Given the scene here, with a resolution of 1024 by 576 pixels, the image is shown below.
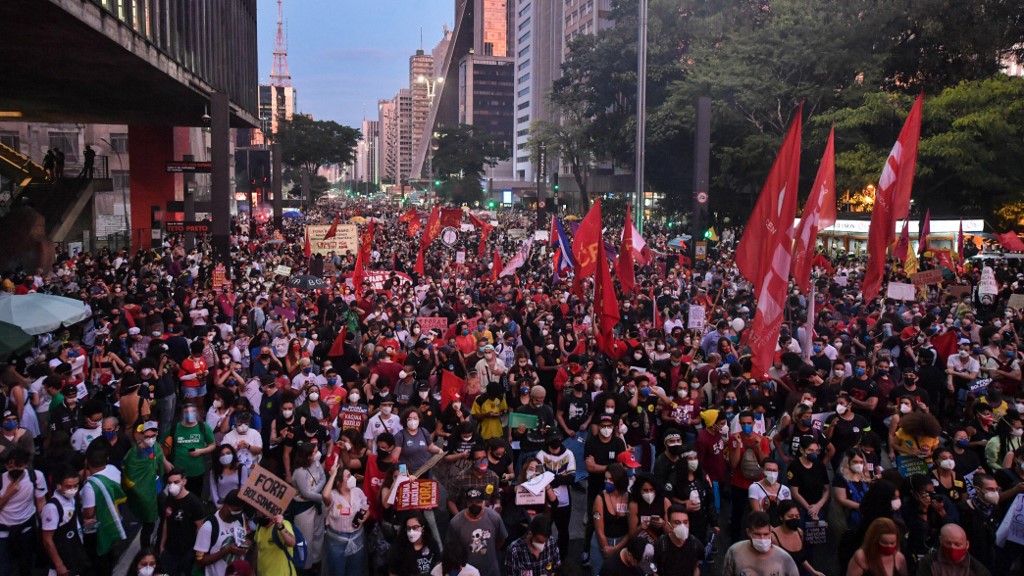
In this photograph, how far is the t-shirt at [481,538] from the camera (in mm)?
6566

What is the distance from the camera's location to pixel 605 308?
12406 mm

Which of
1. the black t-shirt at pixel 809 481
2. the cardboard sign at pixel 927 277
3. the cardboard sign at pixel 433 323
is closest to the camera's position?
the black t-shirt at pixel 809 481

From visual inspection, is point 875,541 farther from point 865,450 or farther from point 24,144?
point 24,144

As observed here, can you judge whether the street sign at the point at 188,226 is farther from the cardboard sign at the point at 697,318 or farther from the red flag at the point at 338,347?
the cardboard sign at the point at 697,318

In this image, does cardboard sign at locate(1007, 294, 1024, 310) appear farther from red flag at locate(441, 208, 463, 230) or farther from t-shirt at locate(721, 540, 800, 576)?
red flag at locate(441, 208, 463, 230)

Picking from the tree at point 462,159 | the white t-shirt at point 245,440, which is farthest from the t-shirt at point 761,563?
the tree at point 462,159

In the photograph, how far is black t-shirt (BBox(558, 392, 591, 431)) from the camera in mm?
9797

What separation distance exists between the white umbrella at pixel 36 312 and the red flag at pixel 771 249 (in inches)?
383

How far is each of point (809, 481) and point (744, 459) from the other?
74 cm

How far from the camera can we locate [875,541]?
5.99m

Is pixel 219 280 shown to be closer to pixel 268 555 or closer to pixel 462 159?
pixel 268 555

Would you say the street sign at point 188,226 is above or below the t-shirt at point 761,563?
above

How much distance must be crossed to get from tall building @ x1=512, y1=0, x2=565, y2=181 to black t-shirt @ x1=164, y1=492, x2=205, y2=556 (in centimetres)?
9629

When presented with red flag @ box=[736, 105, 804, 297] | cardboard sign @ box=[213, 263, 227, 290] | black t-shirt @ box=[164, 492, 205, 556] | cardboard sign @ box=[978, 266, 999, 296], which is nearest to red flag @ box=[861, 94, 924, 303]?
red flag @ box=[736, 105, 804, 297]
